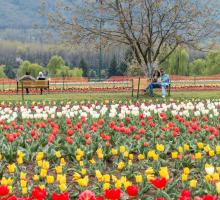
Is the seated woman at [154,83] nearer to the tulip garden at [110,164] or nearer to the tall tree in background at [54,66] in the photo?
the tulip garden at [110,164]

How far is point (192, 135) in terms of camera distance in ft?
26.3

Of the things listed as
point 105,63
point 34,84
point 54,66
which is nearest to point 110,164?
point 34,84

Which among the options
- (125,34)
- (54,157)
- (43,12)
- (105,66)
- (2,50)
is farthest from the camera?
(2,50)

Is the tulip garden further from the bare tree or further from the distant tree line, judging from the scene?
the distant tree line

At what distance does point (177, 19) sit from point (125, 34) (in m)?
2.57

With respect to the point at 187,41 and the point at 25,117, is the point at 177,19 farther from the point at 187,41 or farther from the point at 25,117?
the point at 25,117

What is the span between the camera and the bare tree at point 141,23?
22.6 metres

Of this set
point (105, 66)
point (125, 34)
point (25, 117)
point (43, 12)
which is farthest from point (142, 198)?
point (105, 66)

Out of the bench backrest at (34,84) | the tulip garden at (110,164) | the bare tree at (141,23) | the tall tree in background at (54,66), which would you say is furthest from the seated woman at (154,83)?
the tall tree in background at (54,66)

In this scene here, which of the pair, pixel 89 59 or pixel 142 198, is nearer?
pixel 142 198

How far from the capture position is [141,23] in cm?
2286

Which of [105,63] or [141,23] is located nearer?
[141,23]

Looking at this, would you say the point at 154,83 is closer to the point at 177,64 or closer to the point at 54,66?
the point at 177,64

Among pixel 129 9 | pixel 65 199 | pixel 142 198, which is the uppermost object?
pixel 129 9
